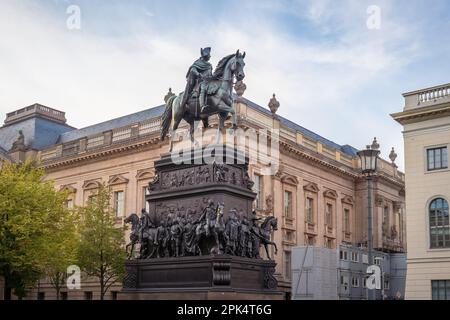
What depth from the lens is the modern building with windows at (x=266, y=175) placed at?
2148 inches

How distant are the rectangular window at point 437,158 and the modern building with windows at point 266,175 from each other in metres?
13.3

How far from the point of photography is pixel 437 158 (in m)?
44.2

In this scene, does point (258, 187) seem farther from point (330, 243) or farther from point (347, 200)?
point (347, 200)

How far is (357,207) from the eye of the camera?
68.8 m

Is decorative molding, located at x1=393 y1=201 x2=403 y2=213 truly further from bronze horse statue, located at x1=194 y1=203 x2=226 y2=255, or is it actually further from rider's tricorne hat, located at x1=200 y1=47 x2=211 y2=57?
bronze horse statue, located at x1=194 y1=203 x2=226 y2=255

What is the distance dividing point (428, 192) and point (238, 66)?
27.2 meters

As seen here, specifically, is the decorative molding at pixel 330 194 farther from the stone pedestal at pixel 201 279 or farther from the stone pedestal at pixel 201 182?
the stone pedestal at pixel 201 279

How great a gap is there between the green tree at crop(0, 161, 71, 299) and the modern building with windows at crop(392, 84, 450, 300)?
22724 mm

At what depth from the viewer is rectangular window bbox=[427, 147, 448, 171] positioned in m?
43.7

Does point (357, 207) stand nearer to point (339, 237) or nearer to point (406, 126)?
point (339, 237)

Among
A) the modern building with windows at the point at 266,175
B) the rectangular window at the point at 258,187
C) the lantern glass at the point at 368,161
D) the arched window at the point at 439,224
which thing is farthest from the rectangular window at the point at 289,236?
the lantern glass at the point at 368,161

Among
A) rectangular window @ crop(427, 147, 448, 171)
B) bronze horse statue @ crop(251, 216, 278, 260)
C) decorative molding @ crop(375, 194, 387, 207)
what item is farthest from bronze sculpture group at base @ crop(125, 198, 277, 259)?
decorative molding @ crop(375, 194, 387, 207)
